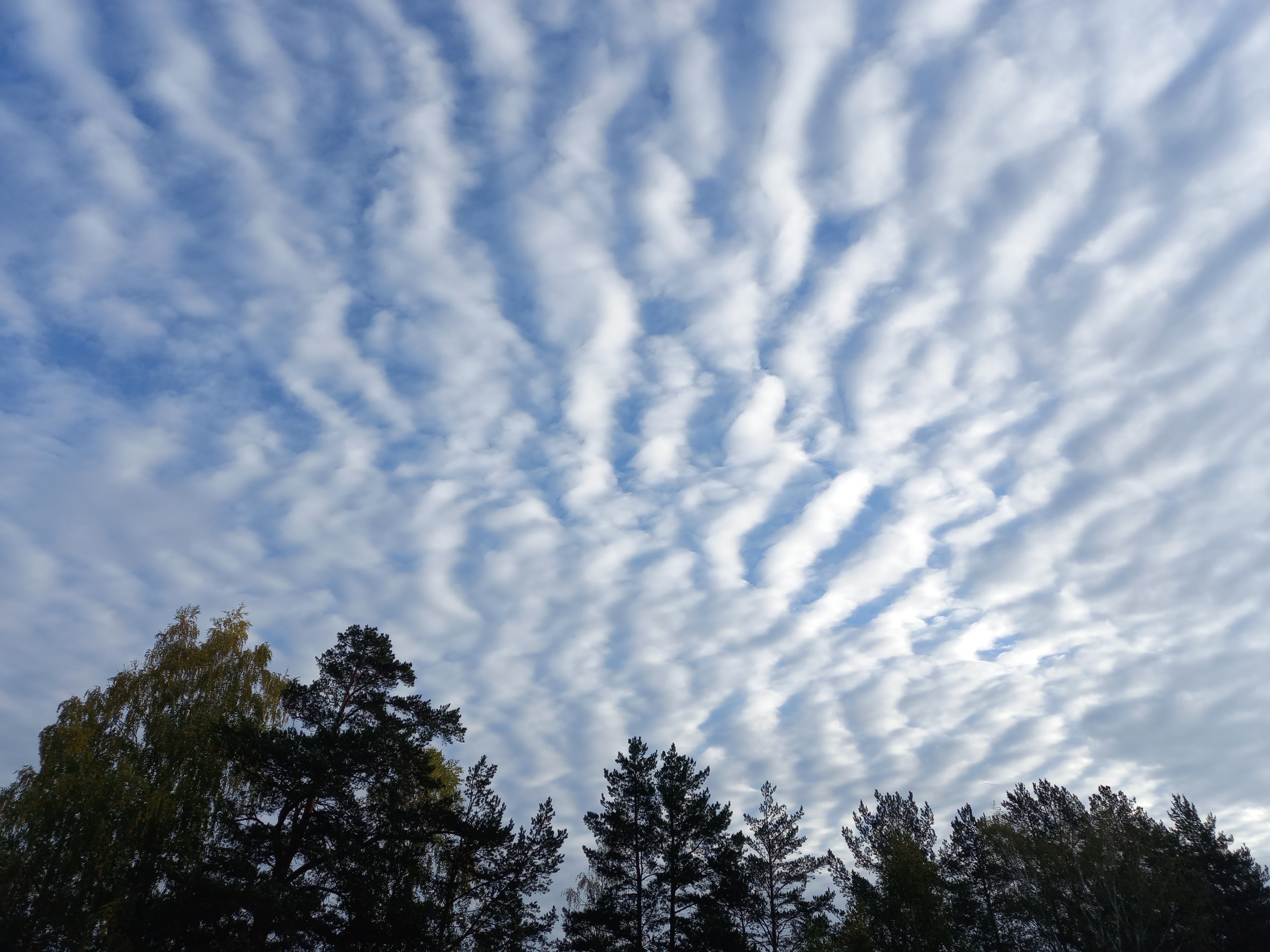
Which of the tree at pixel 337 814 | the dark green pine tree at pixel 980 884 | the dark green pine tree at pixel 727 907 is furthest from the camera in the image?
the dark green pine tree at pixel 980 884

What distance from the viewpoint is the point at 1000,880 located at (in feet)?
157

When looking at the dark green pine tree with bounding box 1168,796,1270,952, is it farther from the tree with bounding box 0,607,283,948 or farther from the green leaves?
the tree with bounding box 0,607,283,948

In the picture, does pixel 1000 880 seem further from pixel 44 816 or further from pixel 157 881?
pixel 44 816

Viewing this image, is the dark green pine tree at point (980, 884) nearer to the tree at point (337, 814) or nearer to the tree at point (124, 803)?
the tree at point (337, 814)

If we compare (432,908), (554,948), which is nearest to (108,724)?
(432,908)

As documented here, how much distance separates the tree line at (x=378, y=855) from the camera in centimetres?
2581

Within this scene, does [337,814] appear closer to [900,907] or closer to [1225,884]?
[900,907]

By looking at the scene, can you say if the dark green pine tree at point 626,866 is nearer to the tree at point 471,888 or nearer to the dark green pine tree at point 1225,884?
the tree at point 471,888

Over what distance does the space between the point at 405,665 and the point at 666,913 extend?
18.2 meters

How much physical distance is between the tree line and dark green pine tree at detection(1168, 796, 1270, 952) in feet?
21.7

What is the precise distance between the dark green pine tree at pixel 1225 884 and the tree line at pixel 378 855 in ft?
21.7

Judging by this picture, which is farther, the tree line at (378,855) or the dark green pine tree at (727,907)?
the dark green pine tree at (727,907)

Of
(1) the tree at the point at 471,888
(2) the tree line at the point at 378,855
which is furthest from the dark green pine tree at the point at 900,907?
(1) the tree at the point at 471,888

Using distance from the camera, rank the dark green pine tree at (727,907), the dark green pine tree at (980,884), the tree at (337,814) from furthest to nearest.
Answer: the dark green pine tree at (980,884) → the dark green pine tree at (727,907) → the tree at (337,814)
